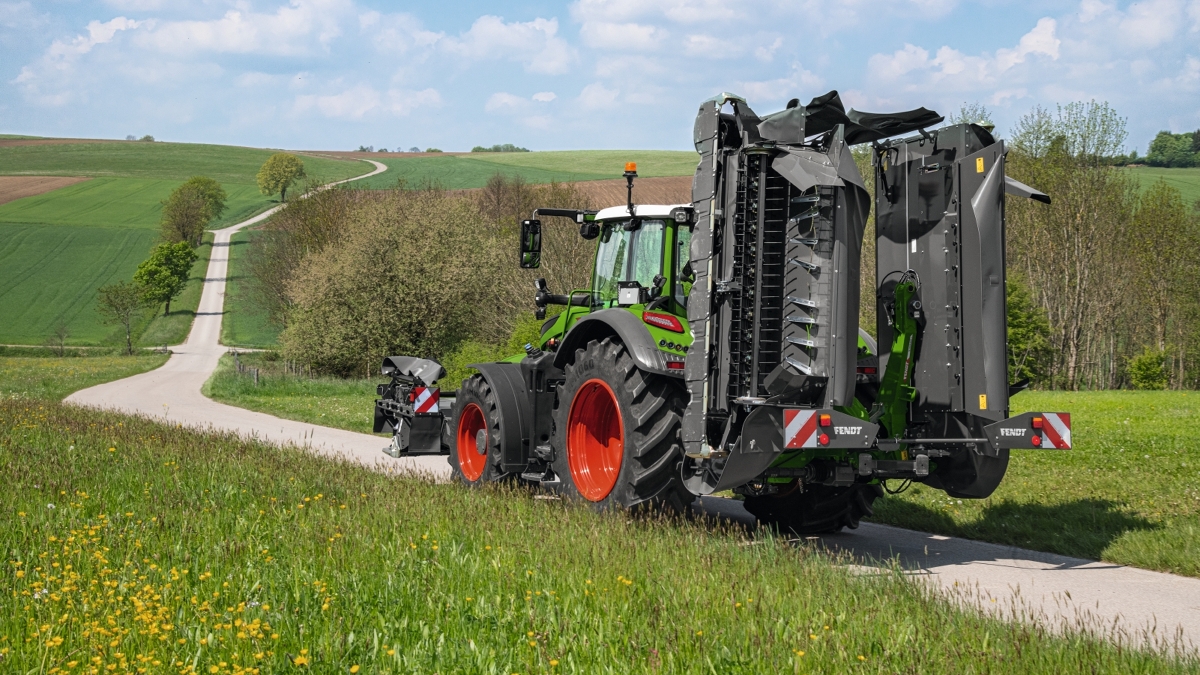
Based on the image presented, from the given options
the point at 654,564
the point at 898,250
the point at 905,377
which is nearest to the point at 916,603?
the point at 654,564

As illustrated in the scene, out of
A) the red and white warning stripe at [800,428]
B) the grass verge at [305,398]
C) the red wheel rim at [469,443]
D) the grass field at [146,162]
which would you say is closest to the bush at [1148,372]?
the grass verge at [305,398]

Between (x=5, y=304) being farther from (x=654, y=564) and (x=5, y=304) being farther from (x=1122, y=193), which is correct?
(x=654, y=564)

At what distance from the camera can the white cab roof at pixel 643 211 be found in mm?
8617

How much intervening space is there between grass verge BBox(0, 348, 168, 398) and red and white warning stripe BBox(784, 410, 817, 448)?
2111 centimetres

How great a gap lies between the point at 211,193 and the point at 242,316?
21.5 m

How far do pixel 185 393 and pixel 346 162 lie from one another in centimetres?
8513

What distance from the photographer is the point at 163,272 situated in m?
73.9

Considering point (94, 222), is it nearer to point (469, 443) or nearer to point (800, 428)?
point (469, 443)

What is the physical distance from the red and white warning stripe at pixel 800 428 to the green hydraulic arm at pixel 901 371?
39.7 inches

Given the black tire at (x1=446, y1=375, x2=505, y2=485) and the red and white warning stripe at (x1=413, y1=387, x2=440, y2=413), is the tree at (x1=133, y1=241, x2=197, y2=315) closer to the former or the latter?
the red and white warning stripe at (x1=413, y1=387, x2=440, y2=413)

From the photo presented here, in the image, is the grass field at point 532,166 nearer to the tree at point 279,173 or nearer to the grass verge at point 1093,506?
the tree at point 279,173

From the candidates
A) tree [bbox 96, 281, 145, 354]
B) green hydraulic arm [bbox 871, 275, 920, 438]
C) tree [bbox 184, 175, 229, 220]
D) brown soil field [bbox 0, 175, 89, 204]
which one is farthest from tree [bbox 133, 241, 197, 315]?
green hydraulic arm [bbox 871, 275, 920, 438]

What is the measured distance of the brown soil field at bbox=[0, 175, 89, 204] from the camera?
92.9 metres

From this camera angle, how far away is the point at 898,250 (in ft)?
24.5
